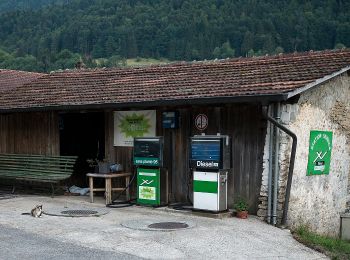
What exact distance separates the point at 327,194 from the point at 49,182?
6.57m

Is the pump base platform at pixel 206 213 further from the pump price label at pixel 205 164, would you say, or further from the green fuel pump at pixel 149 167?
the pump price label at pixel 205 164

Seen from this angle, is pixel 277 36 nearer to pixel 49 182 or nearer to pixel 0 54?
pixel 0 54

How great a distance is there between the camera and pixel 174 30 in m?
63.3

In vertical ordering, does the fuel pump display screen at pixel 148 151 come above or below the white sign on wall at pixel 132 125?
below

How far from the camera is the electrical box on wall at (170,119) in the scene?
36.6 ft

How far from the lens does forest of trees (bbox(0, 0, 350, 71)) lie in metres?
53.9

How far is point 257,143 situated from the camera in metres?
10.2

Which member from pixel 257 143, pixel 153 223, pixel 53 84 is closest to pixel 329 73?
pixel 257 143

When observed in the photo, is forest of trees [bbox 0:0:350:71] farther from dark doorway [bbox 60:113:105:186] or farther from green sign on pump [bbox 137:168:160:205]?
green sign on pump [bbox 137:168:160:205]

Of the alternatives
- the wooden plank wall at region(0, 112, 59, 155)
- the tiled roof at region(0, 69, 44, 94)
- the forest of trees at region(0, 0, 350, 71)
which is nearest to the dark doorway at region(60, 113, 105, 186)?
the wooden plank wall at region(0, 112, 59, 155)

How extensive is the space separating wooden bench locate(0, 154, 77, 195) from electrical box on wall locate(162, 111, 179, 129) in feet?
8.61

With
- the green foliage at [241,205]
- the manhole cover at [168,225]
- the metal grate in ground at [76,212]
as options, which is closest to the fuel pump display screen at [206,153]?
the green foliage at [241,205]

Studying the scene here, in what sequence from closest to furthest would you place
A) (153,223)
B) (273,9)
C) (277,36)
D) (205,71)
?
(153,223), (205,71), (277,36), (273,9)

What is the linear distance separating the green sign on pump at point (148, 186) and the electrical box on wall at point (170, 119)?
1011mm
